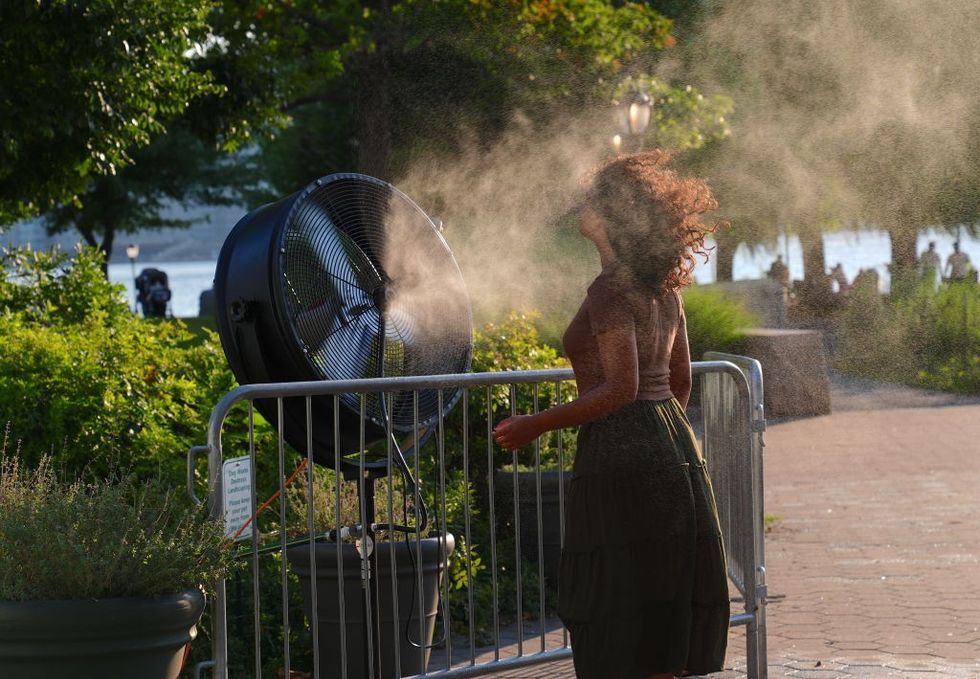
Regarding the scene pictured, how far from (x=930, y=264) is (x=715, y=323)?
32.1 ft

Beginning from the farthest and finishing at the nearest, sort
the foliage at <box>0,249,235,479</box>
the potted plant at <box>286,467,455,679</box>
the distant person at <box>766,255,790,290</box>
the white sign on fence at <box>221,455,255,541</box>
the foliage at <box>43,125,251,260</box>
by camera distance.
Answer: the foliage at <box>43,125,251,260</box> < the distant person at <box>766,255,790,290</box> < the foliage at <box>0,249,235,479</box> < the potted plant at <box>286,467,455,679</box> < the white sign on fence at <box>221,455,255,541</box>

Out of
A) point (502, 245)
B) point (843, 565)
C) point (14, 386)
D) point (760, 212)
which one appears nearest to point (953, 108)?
point (502, 245)

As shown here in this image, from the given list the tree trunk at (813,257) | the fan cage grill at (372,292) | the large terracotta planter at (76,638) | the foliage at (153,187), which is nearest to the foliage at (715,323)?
the fan cage grill at (372,292)

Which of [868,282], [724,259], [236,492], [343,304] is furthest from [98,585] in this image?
[724,259]

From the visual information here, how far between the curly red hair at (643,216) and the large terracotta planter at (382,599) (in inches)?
60.0

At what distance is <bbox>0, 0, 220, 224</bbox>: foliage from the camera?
45.0 ft

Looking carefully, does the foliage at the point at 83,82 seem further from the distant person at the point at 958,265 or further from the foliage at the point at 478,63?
the distant person at the point at 958,265

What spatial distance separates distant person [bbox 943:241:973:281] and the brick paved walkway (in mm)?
11616

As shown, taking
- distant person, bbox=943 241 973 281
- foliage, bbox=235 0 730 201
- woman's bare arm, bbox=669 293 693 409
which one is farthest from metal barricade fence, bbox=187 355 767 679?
distant person, bbox=943 241 973 281

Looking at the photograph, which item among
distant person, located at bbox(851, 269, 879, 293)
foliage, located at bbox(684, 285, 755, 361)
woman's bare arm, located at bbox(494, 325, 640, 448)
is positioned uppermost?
distant person, located at bbox(851, 269, 879, 293)

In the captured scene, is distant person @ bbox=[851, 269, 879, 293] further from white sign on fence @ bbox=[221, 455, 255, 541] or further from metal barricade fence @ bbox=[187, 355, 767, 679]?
white sign on fence @ bbox=[221, 455, 255, 541]

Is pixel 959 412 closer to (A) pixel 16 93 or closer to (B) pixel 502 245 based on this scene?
(B) pixel 502 245

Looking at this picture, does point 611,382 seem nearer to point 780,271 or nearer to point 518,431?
point 518,431

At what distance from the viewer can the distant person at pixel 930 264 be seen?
80.8 ft
